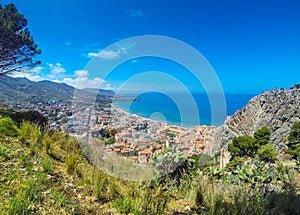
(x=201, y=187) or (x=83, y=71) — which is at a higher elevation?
(x=83, y=71)

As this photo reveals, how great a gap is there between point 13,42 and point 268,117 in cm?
4498

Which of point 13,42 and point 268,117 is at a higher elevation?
point 268,117

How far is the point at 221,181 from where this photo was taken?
12.6 ft

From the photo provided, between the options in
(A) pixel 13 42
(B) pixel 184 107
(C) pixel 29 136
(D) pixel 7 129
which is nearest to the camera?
(D) pixel 7 129

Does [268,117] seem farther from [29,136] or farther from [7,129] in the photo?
[7,129]

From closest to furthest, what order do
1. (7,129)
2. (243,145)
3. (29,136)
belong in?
1. (7,129)
2. (29,136)
3. (243,145)

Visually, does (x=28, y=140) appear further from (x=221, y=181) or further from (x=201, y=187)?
(x=221, y=181)

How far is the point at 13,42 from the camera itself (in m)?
9.37

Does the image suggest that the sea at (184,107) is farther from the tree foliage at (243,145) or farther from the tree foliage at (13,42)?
the tree foliage at (243,145)

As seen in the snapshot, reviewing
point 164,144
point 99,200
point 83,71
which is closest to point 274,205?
point 164,144

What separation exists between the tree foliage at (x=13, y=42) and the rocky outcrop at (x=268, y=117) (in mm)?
28945

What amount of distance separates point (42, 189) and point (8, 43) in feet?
30.3

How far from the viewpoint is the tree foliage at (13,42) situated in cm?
868

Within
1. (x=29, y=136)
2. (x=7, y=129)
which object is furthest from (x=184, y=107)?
(x=7, y=129)
